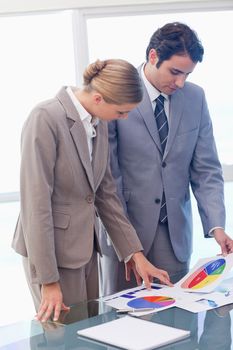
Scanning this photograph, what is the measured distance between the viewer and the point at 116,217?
2373 millimetres

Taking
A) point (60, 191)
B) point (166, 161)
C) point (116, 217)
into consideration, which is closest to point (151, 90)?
point (166, 161)

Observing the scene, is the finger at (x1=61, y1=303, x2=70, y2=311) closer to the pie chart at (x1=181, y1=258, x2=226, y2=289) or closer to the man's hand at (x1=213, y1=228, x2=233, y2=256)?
the pie chart at (x1=181, y1=258, x2=226, y2=289)

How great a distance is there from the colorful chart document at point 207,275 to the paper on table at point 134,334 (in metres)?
0.38

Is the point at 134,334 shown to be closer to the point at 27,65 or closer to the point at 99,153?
the point at 99,153

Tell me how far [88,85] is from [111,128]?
33cm

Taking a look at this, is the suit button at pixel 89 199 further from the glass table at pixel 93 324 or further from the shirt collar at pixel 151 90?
the shirt collar at pixel 151 90

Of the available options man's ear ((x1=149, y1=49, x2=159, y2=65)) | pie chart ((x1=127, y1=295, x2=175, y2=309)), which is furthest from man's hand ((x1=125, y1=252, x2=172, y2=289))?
man's ear ((x1=149, y1=49, x2=159, y2=65))

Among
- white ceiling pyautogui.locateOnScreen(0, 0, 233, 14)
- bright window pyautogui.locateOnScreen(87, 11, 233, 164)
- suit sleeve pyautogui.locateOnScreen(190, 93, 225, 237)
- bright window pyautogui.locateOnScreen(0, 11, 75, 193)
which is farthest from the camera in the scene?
bright window pyautogui.locateOnScreen(87, 11, 233, 164)

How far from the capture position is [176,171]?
2.55m

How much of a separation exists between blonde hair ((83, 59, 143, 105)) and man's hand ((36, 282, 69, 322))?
65cm

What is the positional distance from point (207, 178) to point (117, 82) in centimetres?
74

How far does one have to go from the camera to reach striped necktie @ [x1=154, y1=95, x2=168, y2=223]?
254 cm

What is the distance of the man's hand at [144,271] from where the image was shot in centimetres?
226

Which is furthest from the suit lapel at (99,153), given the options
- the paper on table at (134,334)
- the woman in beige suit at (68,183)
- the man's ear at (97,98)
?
the paper on table at (134,334)
